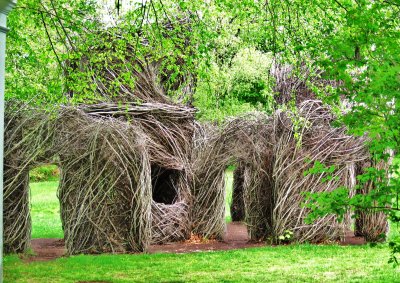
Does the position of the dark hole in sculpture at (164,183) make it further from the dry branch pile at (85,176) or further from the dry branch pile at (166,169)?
the dry branch pile at (85,176)

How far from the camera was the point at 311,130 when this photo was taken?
13.1m

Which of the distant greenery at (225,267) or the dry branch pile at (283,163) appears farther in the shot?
the dry branch pile at (283,163)

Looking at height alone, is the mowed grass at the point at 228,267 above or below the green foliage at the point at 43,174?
below

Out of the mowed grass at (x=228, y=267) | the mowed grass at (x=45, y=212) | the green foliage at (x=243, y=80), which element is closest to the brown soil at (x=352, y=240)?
the mowed grass at (x=228, y=267)

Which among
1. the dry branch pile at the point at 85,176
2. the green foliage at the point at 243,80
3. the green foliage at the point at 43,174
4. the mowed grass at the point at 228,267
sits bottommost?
the mowed grass at the point at 228,267

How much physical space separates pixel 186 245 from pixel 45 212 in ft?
39.1

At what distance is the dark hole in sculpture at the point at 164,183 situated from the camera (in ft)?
51.4

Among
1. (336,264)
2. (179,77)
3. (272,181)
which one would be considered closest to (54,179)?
(179,77)

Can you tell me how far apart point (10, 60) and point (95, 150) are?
3.57m

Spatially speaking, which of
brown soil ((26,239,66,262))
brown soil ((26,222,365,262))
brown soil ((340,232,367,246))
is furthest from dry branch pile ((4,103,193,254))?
brown soil ((340,232,367,246))

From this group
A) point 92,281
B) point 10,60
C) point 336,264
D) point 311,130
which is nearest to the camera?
point 92,281

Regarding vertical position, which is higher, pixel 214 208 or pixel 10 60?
pixel 10 60

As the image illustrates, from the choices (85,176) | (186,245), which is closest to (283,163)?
(186,245)

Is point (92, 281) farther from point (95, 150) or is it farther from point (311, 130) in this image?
point (311, 130)
